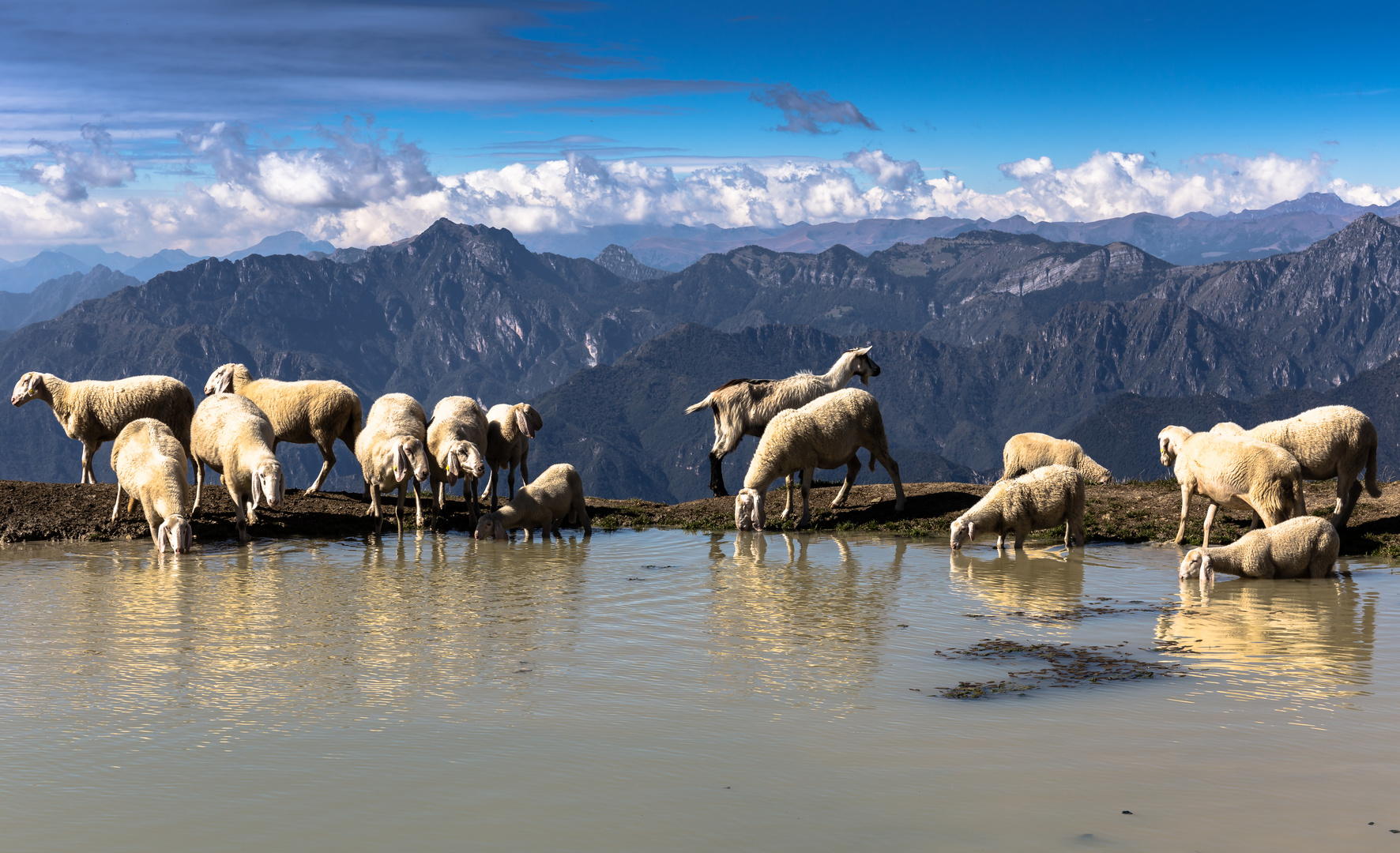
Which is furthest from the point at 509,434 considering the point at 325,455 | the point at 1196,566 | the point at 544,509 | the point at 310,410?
the point at 1196,566

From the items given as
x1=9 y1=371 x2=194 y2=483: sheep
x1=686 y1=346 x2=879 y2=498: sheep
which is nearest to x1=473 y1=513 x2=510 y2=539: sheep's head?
x1=686 y1=346 x2=879 y2=498: sheep

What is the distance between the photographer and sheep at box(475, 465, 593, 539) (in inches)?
951

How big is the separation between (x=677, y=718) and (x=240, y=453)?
15.7 metres

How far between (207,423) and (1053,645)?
18.9 m

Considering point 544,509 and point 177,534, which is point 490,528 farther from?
point 177,534

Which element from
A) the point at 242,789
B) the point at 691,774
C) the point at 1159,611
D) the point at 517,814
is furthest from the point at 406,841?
the point at 1159,611

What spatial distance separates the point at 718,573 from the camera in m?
20.2

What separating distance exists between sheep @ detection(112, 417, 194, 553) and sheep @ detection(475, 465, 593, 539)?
237 inches

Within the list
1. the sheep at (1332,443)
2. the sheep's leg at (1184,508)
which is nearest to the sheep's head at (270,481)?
the sheep's leg at (1184,508)

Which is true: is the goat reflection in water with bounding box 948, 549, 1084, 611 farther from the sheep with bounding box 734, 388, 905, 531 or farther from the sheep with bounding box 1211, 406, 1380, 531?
the sheep with bounding box 734, 388, 905, 531

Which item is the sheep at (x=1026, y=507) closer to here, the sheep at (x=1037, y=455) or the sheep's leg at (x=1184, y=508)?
the sheep's leg at (x=1184, y=508)

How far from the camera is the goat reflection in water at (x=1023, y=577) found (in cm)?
1719

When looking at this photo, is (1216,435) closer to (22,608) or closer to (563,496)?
(563,496)

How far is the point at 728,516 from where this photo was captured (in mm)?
28453
